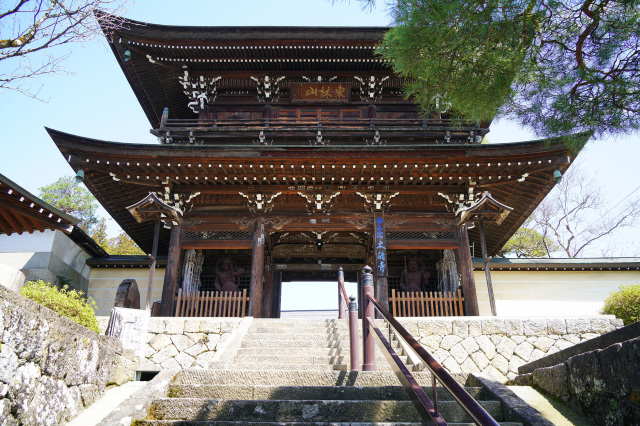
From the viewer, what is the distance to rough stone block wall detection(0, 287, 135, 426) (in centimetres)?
338

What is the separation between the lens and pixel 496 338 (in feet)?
28.2

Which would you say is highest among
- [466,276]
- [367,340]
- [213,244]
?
[213,244]

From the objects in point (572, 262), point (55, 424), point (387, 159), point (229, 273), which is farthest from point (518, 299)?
point (55, 424)

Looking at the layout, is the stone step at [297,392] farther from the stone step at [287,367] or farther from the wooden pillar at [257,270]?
the wooden pillar at [257,270]

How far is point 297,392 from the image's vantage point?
4.64 metres

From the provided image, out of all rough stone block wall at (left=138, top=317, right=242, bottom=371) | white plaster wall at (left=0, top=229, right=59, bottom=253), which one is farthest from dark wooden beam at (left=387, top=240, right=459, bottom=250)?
white plaster wall at (left=0, top=229, right=59, bottom=253)

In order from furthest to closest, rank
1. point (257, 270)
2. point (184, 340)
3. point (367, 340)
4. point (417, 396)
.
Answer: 1. point (257, 270)
2. point (184, 340)
3. point (367, 340)
4. point (417, 396)

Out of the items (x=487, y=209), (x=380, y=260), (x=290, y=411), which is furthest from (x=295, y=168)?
(x=290, y=411)

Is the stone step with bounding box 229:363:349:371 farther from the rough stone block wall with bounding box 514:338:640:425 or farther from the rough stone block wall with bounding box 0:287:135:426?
the rough stone block wall with bounding box 514:338:640:425

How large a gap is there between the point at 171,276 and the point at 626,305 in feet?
33.6

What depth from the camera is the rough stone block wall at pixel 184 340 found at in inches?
336

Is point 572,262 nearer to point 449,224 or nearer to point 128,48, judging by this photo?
point 449,224

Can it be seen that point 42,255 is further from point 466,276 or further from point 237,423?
point 466,276

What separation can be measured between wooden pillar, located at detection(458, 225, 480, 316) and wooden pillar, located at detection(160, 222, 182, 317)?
21.8ft
